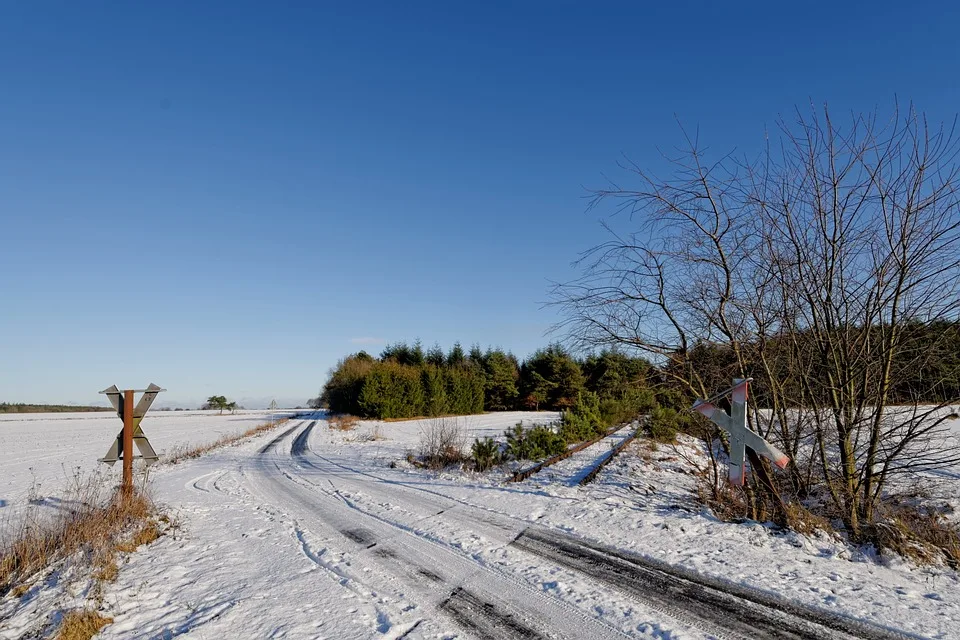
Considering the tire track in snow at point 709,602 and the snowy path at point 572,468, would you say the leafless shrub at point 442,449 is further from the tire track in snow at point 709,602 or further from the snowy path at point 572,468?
the tire track in snow at point 709,602

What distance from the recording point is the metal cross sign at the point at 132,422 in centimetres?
745

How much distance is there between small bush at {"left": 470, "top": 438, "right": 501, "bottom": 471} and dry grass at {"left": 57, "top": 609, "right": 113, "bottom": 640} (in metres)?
8.24

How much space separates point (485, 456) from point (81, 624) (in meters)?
8.62

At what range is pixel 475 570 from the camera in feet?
15.6

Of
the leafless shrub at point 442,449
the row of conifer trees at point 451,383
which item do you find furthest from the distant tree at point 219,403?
the leafless shrub at point 442,449

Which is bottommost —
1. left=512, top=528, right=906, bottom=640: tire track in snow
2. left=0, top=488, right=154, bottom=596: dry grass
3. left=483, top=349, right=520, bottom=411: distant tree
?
left=512, top=528, right=906, bottom=640: tire track in snow

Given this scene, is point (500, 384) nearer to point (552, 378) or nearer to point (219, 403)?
point (552, 378)

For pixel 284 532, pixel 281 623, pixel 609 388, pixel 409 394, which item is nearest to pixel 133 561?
pixel 284 532

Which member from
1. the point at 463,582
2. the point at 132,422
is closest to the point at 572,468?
the point at 463,582

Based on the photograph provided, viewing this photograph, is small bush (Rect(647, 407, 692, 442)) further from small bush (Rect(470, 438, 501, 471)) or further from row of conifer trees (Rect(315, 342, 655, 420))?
row of conifer trees (Rect(315, 342, 655, 420))

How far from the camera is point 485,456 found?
11.7m

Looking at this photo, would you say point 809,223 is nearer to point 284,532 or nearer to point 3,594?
point 284,532

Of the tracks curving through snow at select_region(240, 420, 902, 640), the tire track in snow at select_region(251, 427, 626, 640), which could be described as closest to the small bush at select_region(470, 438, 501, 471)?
the tracks curving through snow at select_region(240, 420, 902, 640)

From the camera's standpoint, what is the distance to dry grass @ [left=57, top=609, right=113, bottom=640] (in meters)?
3.55
